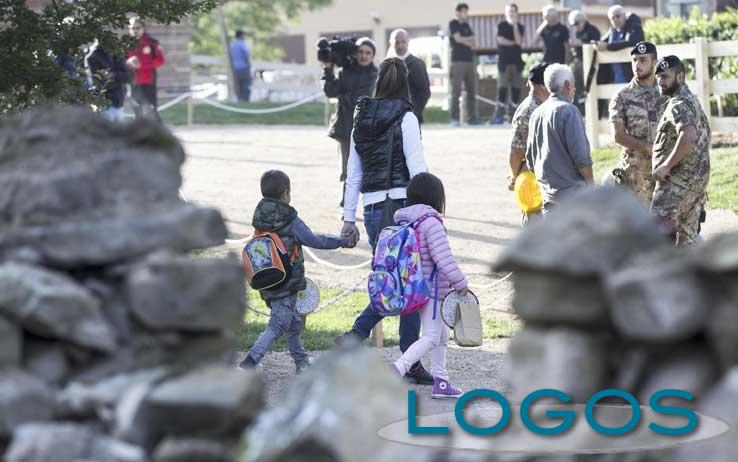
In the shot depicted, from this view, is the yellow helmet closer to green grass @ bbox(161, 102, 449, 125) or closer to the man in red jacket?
the man in red jacket

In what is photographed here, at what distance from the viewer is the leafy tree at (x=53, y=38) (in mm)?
8977

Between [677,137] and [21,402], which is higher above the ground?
[21,402]

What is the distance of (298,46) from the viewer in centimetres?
5538

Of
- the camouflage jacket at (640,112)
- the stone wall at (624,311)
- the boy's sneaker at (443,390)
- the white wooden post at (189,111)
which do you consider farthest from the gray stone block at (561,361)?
the white wooden post at (189,111)

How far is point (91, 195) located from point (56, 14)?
251 inches

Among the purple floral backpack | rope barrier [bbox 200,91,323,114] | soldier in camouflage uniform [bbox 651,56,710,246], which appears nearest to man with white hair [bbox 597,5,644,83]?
rope barrier [bbox 200,91,323,114]

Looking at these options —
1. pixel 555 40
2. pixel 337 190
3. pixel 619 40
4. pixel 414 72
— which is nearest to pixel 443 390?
pixel 414 72

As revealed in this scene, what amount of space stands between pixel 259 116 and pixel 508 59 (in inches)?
238

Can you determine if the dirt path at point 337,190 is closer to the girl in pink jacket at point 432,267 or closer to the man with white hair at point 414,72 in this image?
the girl in pink jacket at point 432,267

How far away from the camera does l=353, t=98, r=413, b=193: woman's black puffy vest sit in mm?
9078

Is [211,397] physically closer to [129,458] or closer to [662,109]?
[129,458]

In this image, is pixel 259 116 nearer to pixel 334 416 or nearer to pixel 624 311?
pixel 334 416

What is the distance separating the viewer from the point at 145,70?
2325cm

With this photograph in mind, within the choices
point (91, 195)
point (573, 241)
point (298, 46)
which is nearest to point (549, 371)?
point (573, 241)
